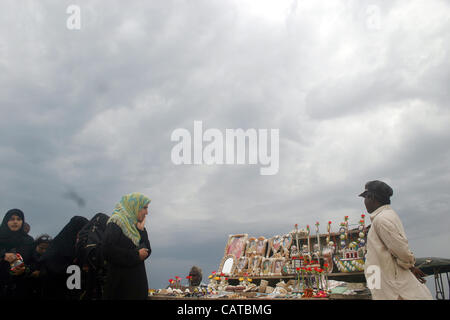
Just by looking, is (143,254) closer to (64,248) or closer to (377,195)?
(64,248)

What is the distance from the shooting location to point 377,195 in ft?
12.7

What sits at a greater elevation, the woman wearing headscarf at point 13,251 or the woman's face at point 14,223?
the woman's face at point 14,223

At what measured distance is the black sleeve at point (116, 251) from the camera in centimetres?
369

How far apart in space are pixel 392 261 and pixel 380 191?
2.70 feet

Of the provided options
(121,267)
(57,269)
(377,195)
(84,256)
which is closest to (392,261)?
(377,195)

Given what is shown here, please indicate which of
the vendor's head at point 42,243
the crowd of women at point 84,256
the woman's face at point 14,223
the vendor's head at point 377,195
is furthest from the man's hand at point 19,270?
the vendor's head at point 377,195

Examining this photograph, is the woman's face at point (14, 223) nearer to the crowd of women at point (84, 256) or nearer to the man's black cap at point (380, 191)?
the crowd of women at point (84, 256)

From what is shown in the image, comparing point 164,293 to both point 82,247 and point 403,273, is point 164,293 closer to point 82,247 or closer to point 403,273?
point 82,247

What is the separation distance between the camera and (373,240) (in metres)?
3.64

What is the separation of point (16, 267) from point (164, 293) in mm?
3036

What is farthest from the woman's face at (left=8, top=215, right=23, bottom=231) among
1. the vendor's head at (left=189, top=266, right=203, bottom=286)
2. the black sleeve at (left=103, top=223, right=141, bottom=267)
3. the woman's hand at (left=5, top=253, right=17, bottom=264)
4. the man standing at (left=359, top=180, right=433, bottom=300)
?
the man standing at (left=359, top=180, right=433, bottom=300)
